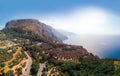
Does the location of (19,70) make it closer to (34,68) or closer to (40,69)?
(34,68)

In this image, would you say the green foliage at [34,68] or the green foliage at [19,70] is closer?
the green foliage at [19,70]

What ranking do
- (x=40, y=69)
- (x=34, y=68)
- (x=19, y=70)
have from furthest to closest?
1. (x=40, y=69)
2. (x=34, y=68)
3. (x=19, y=70)

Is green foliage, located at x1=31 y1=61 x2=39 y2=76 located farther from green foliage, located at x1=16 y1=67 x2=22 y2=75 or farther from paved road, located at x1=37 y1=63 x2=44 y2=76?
green foliage, located at x1=16 y1=67 x2=22 y2=75

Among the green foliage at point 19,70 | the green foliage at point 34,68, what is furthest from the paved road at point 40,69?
the green foliage at point 19,70

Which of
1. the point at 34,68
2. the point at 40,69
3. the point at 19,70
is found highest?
the point at 34,68

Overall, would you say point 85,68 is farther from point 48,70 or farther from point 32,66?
point 32,66

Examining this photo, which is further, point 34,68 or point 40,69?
point 40,69

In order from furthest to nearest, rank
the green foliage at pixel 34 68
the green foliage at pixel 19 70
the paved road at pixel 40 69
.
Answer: the paved road at pixel 40 69 → the green foliage at pixel 34 68 → the green foliage at pixel 19 70

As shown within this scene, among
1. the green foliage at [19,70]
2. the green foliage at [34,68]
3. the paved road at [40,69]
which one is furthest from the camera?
the paved road at [40,69]

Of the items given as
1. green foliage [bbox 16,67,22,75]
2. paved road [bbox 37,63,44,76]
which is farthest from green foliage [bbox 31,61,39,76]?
green foliage [bbox 16,67,22,75]

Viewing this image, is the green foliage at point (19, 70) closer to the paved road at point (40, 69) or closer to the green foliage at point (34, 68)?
the green foliage at point (34, 68)

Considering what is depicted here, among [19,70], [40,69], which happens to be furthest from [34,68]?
[19,70]
